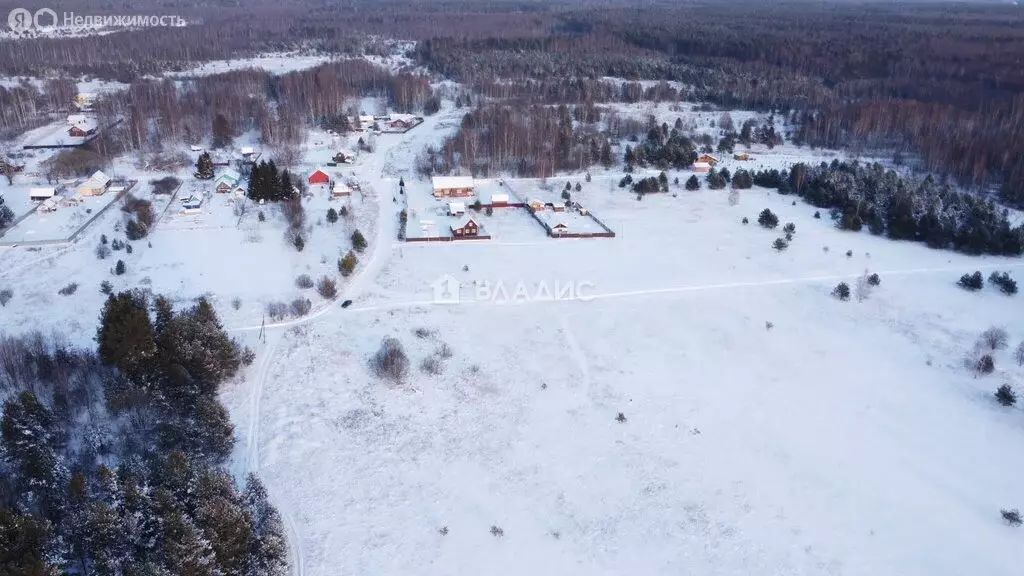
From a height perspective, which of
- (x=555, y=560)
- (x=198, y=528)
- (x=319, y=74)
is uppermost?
(x=319, y=74)

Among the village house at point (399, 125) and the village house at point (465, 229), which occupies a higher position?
the village house at point (399, 125)

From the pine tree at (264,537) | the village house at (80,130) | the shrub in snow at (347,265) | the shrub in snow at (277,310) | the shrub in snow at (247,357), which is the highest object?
the village house at (80,130)

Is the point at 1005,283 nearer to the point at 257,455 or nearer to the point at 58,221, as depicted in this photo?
the point at 257,455

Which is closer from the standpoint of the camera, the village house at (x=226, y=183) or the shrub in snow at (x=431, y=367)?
the shrub in snow at (x=431, y=367)

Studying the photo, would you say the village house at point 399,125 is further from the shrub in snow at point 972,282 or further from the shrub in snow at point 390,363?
the shrub in snow at point 972,282

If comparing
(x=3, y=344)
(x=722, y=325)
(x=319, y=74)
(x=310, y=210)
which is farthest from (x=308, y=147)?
(x=722, y=325)

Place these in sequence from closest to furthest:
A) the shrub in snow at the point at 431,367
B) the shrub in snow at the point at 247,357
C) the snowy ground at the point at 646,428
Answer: the snowy ground at the point at 646,428
the shrub in snow at the point at 247,357
the shrub in snow at the point at 431,367

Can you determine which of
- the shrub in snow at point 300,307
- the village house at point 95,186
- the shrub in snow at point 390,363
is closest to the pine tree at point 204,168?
the village house at point 95,186

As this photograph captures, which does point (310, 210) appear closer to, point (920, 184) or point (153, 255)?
point (153, 255)
